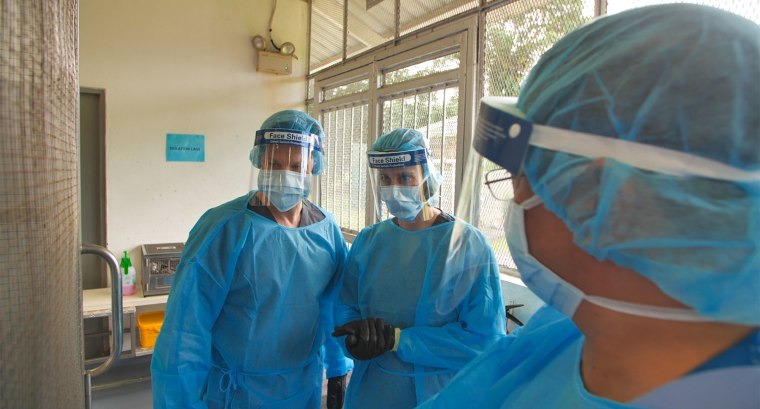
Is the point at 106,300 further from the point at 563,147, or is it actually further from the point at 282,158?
the point at 563,147

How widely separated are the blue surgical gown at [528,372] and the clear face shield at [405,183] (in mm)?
673

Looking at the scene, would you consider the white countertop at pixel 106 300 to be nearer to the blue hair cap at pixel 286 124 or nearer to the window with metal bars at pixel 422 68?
the window with metal bars at pixel 422 68

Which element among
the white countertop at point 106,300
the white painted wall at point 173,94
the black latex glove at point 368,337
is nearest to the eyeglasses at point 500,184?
the black latex glove at point 368,337

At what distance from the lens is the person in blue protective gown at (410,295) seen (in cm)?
128

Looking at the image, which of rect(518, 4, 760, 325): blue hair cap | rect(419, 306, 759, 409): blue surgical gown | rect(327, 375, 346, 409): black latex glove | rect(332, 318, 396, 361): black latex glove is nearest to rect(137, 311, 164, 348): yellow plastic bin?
rect(327, 375, 346, 409): black latex glove

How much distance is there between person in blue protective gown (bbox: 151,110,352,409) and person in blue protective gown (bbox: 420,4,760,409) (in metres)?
1.01

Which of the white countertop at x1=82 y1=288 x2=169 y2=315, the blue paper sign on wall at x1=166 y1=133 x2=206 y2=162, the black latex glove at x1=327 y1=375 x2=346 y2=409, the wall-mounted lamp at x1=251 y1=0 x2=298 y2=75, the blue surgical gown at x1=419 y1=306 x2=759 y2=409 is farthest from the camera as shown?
the wall-mounted lamp at x1=251 y1=0 x2=298 y2=75

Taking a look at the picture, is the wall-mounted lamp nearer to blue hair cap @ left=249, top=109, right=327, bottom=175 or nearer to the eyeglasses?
blue hair cap @ left=249, top=109, right=327, bottom=175

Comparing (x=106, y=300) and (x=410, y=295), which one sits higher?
(x=410, y=295)

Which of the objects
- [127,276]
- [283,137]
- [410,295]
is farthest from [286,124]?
[127,276]

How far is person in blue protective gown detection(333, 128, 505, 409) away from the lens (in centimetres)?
128

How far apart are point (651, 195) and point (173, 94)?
3.59m

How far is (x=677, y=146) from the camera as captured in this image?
1.56 feet

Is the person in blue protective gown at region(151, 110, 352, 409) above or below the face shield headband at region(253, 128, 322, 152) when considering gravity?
below
